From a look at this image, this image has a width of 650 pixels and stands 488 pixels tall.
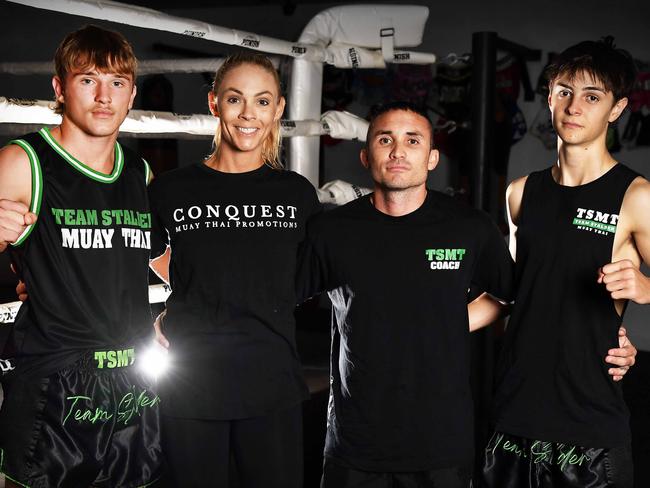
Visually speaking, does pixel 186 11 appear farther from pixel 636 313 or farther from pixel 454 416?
pixel 454 416

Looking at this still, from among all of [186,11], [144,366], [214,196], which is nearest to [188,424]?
[144,366]

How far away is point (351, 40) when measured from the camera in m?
3.05

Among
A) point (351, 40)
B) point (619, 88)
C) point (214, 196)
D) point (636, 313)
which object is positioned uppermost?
point (351, 40)

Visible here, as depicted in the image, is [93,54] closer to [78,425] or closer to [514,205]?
[78,425]

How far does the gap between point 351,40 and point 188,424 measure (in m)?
1.90

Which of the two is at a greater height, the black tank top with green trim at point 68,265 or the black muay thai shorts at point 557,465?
the black tank top with green trim at point 68,265

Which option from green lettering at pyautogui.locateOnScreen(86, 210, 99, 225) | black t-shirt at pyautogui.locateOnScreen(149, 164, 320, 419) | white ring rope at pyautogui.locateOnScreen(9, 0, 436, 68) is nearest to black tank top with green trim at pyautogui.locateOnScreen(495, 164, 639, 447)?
black t-shirt at pyautogui.locateOnScreen(149, 164, 320, 419)

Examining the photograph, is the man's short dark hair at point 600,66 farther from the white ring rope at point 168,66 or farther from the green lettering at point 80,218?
the white ring rope at point 168,66

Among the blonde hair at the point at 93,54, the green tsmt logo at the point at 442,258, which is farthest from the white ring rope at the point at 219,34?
the green tsmt logo at the point at 442,258

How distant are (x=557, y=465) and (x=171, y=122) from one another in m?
1.47

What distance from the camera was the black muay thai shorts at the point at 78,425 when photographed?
1.47 meters

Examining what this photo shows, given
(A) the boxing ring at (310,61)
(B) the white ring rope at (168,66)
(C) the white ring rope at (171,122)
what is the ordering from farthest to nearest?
(B) the white ring rope at (168,66)
(A) the boxing ring at (310,61)
(C) the white ring rope at (171,122)

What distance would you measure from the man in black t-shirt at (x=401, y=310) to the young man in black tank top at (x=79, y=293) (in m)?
0.40

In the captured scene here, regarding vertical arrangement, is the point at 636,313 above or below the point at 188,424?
below
